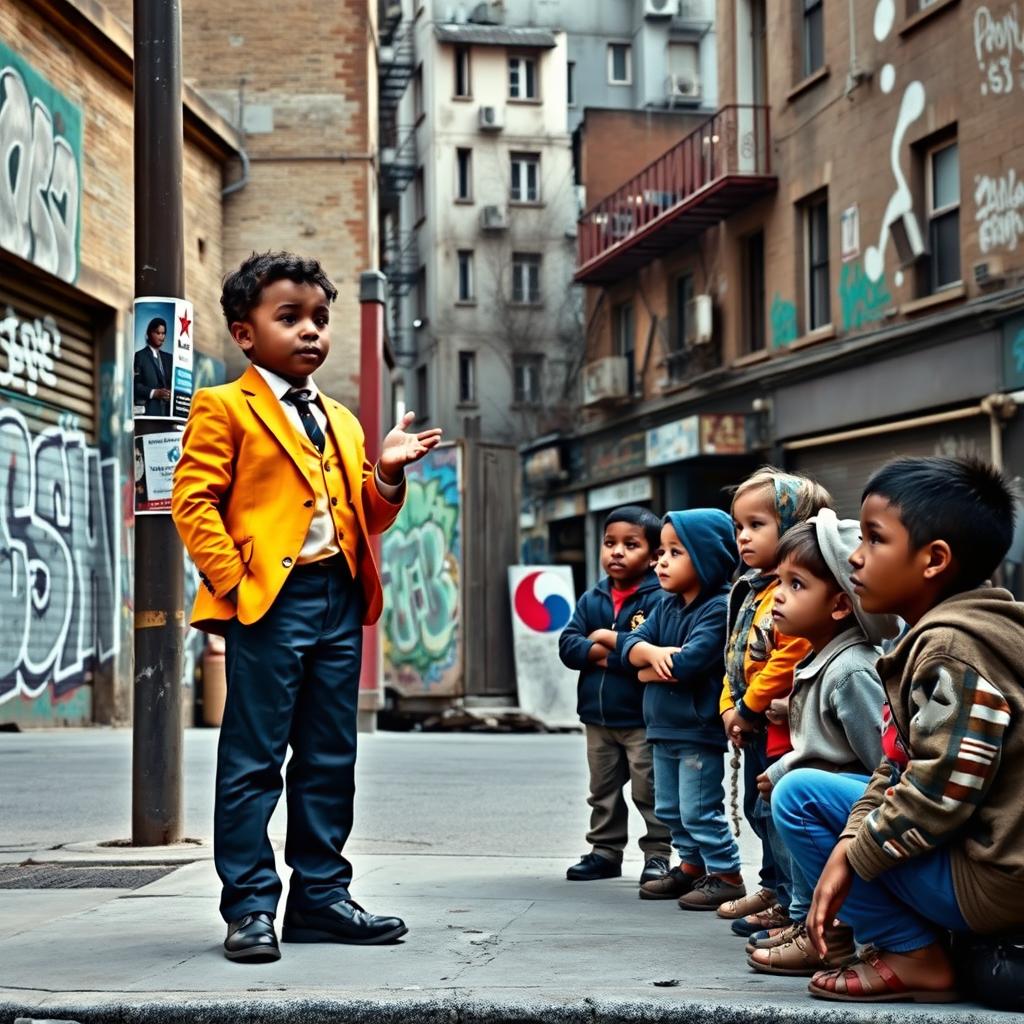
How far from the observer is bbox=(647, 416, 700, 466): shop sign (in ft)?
79.5

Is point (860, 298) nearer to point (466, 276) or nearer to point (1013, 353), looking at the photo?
point (1013, 353)

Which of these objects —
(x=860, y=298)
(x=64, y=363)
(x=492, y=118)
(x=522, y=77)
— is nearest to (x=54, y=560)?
(x=64, y=363)

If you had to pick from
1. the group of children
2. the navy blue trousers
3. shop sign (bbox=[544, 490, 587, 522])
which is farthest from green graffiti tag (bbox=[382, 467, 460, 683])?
the navy blue trousers

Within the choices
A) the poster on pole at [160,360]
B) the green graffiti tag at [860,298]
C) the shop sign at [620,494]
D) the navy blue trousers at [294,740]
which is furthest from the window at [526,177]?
the navy blue trousers at [294,740]

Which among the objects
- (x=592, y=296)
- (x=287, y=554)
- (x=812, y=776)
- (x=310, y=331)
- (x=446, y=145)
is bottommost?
(x=812, y=776)

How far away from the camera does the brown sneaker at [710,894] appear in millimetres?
5723

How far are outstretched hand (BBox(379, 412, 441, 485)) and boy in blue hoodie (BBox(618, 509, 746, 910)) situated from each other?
1301 mm

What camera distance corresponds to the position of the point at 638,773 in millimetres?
6453

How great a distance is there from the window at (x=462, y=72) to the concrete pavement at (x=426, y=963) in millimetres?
44543

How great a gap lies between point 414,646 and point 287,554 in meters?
14.7

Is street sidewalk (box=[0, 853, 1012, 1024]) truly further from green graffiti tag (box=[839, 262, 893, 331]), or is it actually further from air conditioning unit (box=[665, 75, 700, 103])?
air conditioning unit (box=[665, 75, 700, 103])

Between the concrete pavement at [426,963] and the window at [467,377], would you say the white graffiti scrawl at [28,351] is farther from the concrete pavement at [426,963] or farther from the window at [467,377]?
the window at [467,377]

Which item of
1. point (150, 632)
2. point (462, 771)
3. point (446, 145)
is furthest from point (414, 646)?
point (446, 145)

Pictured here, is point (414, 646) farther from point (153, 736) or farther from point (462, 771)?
point (153, 736)
